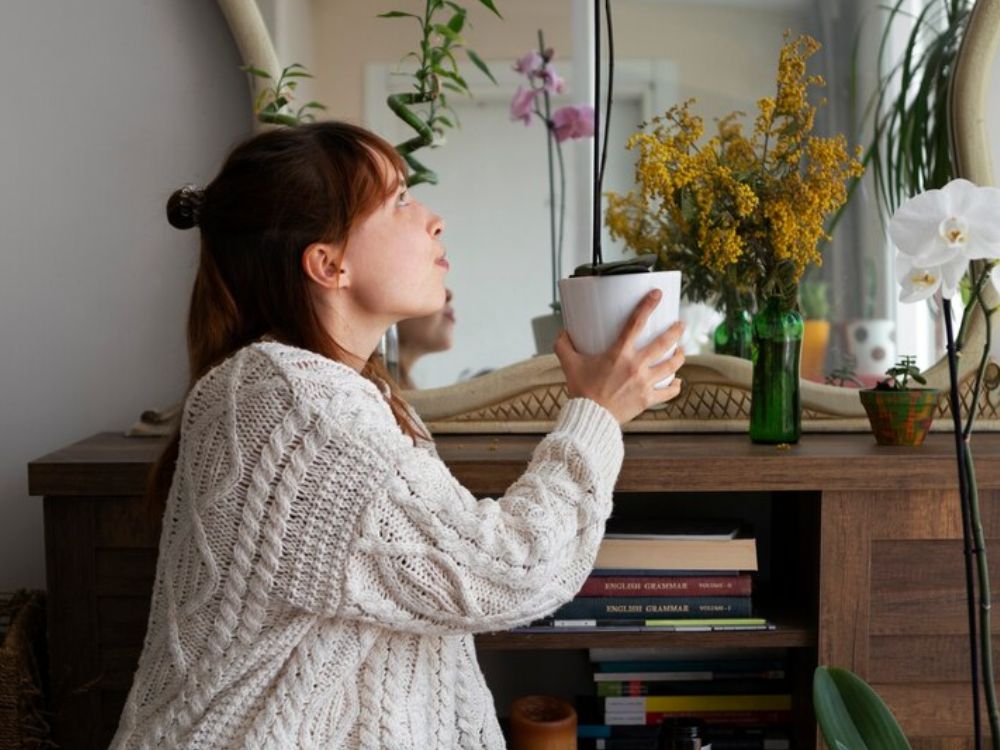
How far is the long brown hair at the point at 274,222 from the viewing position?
1.10 m

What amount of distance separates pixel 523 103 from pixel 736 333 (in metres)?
0.44

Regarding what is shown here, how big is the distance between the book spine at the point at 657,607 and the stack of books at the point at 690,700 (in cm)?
14

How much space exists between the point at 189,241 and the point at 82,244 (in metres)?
0.16

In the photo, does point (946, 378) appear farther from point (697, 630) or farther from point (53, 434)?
point (53, 434)

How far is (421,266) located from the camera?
1.15 m

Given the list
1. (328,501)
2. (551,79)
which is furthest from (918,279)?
(551,79)

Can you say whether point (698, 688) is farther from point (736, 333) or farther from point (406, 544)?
point (406, 544)

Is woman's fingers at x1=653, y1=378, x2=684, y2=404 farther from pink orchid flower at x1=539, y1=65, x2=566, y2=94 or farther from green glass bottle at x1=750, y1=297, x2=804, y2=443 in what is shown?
pink orchid flower at x1=539, y1=65, x2=566, y2=94

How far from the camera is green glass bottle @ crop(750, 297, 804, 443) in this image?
1.36 m

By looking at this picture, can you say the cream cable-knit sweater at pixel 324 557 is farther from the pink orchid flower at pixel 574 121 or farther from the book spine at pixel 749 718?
the pink orchid flower at pixel 574 121

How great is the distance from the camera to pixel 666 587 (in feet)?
4.32

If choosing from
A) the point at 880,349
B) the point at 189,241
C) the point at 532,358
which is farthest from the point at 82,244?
the point at 880,349

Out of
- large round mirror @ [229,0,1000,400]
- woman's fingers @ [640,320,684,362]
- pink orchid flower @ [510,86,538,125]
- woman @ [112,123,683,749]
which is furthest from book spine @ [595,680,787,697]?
pink orchid flower @ [510,86,538,125]

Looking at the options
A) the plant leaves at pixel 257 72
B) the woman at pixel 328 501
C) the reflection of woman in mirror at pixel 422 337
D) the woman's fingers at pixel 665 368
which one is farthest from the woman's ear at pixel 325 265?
the plant leaves at pixel 257 72
